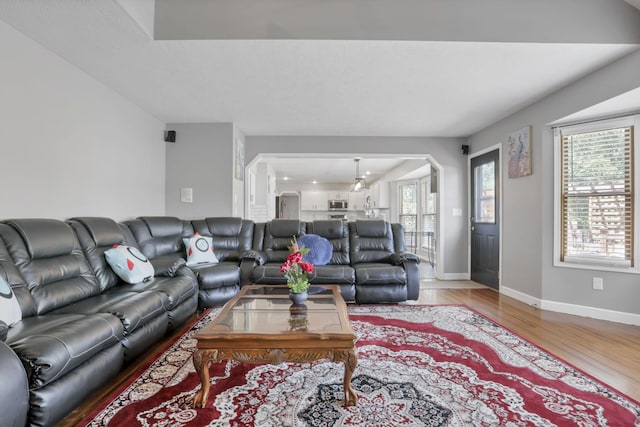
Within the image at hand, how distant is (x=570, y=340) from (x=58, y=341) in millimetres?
3726

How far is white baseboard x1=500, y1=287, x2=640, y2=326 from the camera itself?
10.5 ft

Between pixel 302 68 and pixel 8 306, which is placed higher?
pixel 302 68

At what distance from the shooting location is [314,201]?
1179cm

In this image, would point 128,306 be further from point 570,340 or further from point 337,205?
point 337,205

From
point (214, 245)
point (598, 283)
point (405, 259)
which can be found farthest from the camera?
point (214, 245)

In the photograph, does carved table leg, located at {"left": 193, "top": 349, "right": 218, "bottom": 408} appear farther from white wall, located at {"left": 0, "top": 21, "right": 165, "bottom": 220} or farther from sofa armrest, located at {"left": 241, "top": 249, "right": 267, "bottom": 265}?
sofa armrest, located at {"left": 241, "top": 249, "right": 267, "bottom": 265}

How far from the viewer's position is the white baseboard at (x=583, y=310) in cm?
320

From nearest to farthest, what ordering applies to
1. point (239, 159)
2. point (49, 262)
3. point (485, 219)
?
point (49, 262) < point (485, 219) < point (239, 159)

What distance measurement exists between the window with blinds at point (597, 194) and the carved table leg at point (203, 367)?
3954 mm

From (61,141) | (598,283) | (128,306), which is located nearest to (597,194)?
(598,283)

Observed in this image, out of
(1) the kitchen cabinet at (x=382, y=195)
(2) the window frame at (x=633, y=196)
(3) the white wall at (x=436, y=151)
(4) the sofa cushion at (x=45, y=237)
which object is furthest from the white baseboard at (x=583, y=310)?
(1) the kitchen cabinet at (x=382, y=195)

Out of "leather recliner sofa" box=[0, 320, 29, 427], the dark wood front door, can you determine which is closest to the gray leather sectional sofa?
"leather recliner sofa" box=[0, 320, 29, 427]

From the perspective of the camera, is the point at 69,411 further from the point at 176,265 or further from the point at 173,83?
the point at 173,83

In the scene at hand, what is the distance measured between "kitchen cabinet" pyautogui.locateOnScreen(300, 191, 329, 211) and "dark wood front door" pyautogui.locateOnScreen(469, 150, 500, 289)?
6.69 m
